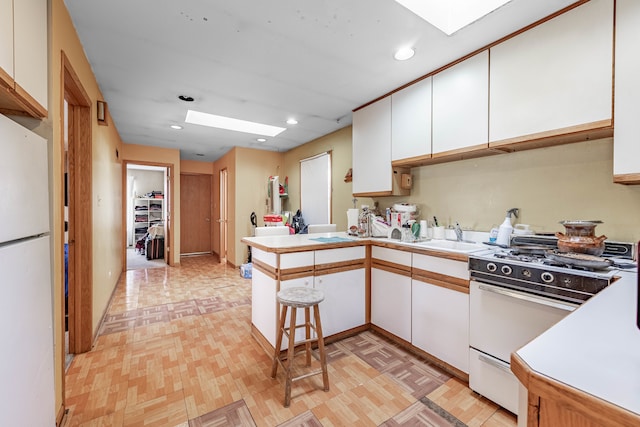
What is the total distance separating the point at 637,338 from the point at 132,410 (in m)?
2.32

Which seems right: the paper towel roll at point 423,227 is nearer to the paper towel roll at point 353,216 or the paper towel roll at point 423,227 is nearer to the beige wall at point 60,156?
the paper towel roll at point 353,216

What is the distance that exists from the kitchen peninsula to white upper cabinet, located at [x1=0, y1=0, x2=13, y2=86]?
62.2 inches

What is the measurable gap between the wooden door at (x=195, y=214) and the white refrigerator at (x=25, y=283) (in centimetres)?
600

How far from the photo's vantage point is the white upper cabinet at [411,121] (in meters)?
2.48

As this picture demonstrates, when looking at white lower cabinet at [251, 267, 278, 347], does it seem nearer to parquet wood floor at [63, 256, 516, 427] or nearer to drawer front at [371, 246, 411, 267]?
parquet wood floor at [63, 256, 516, 427]

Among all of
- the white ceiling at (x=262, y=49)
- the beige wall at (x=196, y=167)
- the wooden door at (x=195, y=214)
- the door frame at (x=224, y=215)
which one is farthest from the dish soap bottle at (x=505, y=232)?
the wooden door at (x=195, y=214)

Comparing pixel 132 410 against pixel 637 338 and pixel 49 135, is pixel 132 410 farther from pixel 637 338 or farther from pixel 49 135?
pixel 637 338

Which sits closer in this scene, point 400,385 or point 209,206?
point 400,385

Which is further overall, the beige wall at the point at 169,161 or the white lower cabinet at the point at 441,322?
the beige wall at the point at 169,161

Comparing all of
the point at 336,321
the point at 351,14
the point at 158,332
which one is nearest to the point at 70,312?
the point at 158,332

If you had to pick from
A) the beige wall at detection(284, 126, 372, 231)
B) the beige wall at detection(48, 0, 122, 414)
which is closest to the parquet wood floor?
the beige wall at detection(48, 0, 122, 414)

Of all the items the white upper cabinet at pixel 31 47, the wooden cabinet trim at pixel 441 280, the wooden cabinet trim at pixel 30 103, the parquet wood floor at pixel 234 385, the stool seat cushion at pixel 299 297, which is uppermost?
the white upper cabinet at pixel 31 47

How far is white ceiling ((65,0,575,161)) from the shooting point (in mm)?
1692

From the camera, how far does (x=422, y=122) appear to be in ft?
8.25
